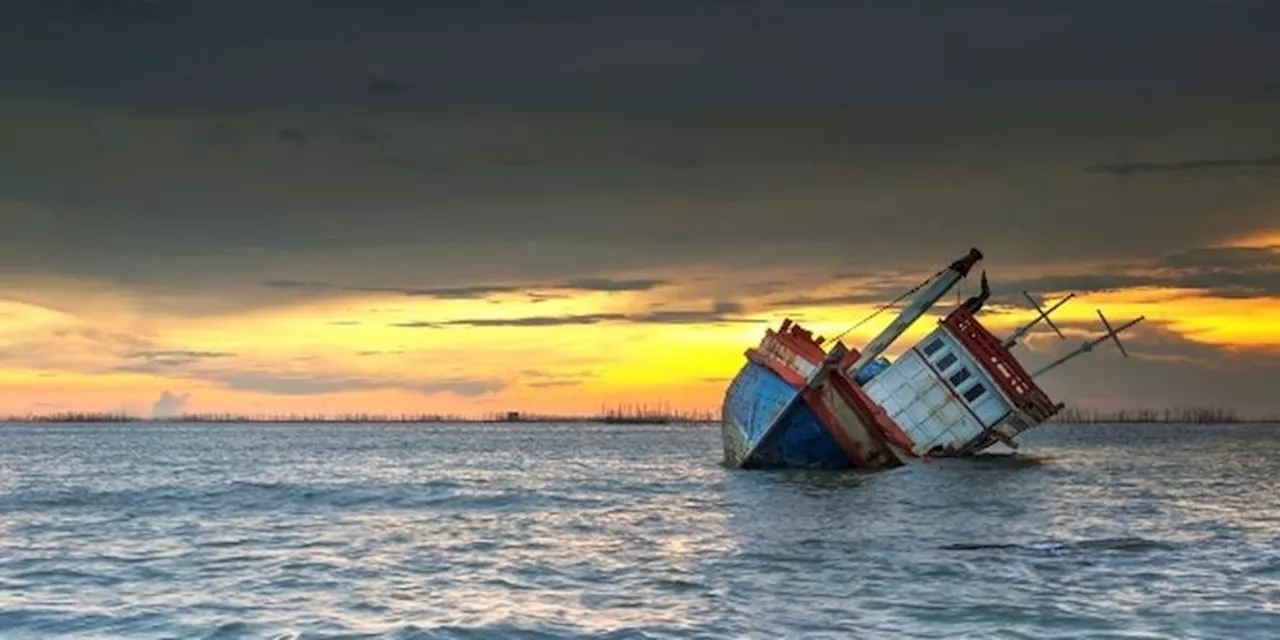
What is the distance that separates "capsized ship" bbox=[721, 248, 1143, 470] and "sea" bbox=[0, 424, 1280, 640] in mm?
1496

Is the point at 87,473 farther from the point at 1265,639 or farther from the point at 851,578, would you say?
the point at 1265,639

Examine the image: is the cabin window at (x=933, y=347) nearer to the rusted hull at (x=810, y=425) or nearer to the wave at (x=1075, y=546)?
the rusted hull at (x=810, y=425)

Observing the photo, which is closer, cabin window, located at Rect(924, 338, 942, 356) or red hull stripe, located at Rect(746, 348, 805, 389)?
red hull stripe, located at Rect(746, 348, 805, 389)

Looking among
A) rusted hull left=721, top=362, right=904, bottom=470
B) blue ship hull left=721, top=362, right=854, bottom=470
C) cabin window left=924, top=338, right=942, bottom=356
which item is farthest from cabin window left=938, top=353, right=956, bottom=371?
blue ship hull left=721, top=362, right=854, bottom=470

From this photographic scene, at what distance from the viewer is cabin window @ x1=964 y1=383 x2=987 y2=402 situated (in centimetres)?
4434

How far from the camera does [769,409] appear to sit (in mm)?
38844

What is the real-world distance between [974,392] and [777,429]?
1000 cm

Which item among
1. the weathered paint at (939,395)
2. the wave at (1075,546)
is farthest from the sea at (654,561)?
the weathered paint at (939,395)

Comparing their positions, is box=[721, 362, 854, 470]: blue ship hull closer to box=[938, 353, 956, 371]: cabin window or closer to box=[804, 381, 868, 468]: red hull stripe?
box=[804, 381, 868, 468]: red hull stripe

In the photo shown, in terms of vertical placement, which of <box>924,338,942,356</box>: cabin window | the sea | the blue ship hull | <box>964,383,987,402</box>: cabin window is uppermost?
<box>924,338,942,356</box>: cabin window

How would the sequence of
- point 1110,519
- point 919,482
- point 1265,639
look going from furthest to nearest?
point 919,482
point 1110,519
point 1265,639

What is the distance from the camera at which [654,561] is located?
20156 mm

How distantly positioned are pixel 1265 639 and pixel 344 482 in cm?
3650

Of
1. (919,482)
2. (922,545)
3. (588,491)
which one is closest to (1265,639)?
(922,545)
